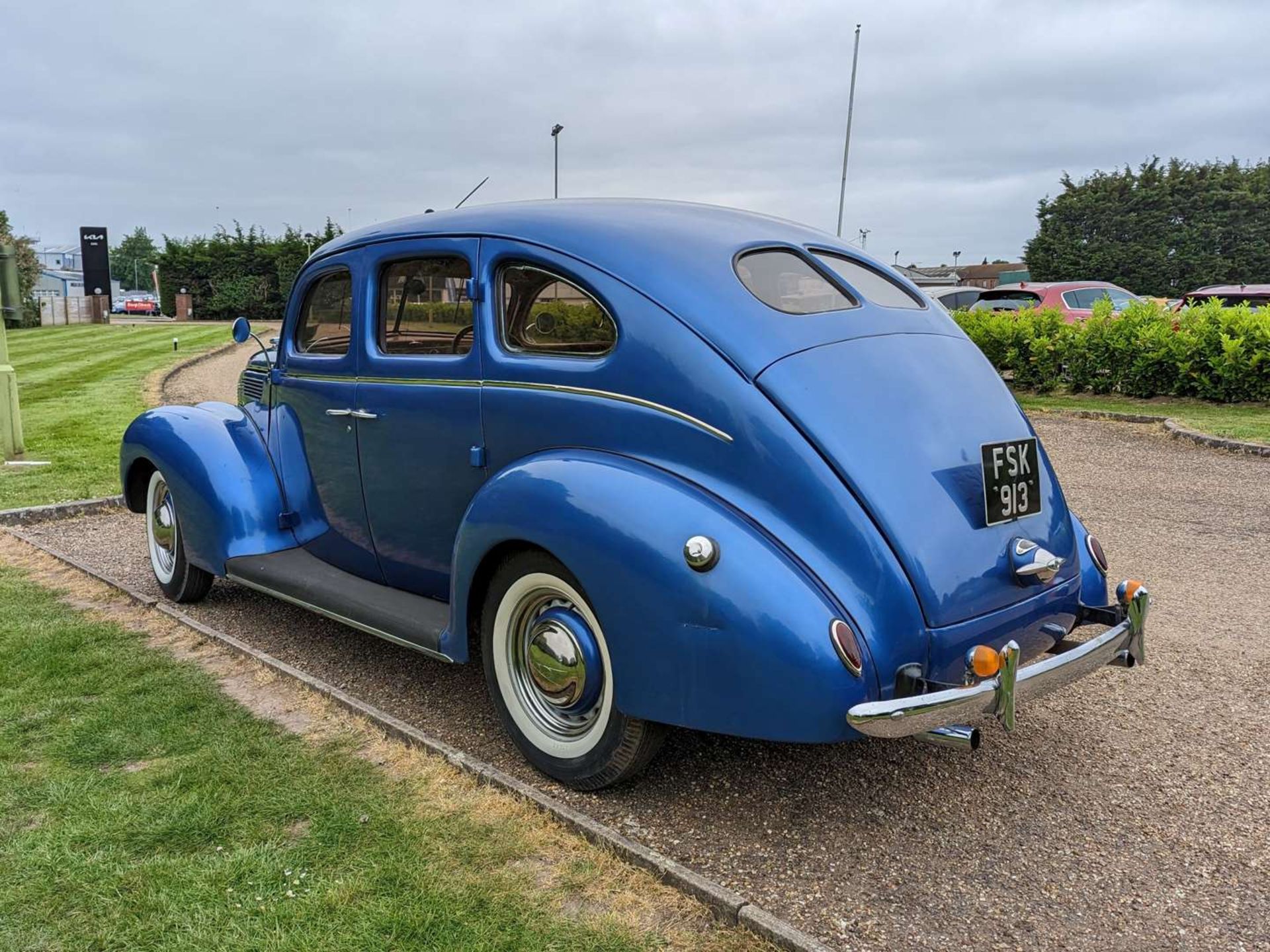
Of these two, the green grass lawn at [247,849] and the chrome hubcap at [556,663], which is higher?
the chrome hubcap at [556,663]

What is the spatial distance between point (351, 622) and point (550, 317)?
1.48m

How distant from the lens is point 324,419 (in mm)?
4352

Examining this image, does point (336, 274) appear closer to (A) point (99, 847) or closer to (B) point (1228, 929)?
(A) point (99, 847)

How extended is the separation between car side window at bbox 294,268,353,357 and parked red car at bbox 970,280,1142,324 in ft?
42.6

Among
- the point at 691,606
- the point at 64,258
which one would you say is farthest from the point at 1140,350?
the point at 64,258

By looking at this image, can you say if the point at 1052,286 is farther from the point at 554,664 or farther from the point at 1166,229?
the point at 1166,229

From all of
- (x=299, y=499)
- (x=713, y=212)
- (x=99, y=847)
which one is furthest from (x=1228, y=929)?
(x=299, y=499)

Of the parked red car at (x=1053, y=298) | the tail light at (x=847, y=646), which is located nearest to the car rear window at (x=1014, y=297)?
the parked red car at (x=1053, y=298)

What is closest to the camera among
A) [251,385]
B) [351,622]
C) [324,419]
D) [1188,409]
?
[351,622]

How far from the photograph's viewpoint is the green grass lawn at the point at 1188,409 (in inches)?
404

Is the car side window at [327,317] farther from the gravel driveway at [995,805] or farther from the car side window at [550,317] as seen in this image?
the gravel driveway at [995,805]

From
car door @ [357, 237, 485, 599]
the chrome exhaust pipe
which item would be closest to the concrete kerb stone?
the chrome exhaust pipe

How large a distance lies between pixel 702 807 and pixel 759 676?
2.44ft

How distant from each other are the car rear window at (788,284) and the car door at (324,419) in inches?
71.3
